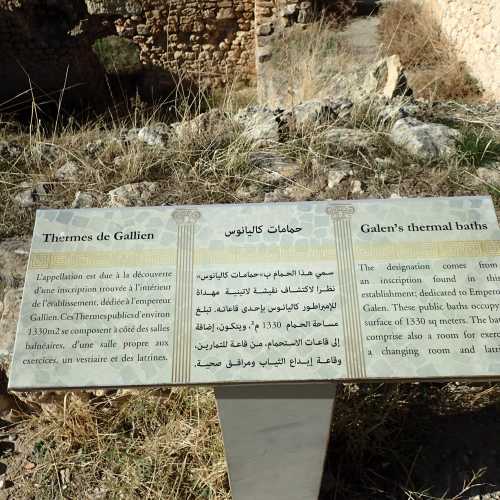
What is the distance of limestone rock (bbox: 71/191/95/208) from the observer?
269cm

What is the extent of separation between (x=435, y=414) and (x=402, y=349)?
1.14 metres

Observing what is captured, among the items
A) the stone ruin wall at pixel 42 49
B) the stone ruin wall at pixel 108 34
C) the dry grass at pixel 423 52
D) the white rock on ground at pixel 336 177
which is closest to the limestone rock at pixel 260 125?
the white rock on ground at pixel 336 177

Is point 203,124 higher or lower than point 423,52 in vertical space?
higher

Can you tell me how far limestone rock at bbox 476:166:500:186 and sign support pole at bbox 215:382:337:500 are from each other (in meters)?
1.88

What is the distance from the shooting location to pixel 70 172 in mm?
2912

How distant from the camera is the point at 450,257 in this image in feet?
4.95

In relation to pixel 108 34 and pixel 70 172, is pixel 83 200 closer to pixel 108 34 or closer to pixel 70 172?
pixel 70 172

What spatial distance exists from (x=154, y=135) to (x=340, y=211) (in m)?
1.98

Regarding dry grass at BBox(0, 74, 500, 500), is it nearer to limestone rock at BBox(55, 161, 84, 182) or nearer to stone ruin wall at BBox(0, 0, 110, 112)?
limestone rock at BBox(55, 161, 84, 182)

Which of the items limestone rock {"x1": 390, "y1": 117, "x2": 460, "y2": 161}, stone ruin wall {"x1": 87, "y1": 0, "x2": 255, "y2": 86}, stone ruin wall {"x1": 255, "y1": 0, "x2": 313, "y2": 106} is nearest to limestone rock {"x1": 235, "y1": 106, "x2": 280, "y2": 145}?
limestone rock {"x1": 390, "y1": 117, "x2": 460, "y2": 161}

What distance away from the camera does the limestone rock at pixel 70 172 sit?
2877mm

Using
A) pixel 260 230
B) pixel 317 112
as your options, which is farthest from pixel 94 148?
pixel 260 230

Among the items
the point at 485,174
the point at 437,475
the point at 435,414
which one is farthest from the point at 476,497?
the point at 485,174

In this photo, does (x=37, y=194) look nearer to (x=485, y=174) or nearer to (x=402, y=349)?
(x=402, y=349)
